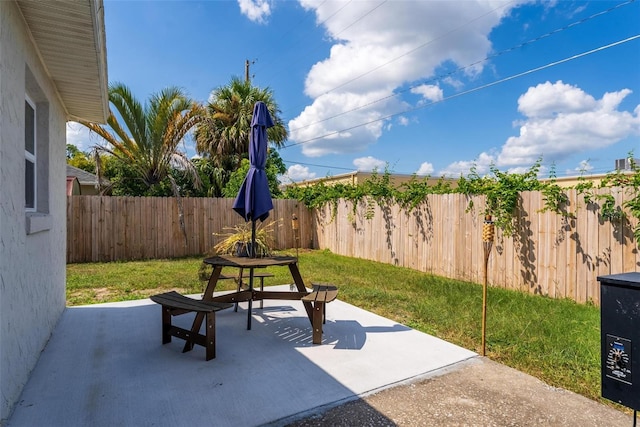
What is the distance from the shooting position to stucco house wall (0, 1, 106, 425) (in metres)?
2.23

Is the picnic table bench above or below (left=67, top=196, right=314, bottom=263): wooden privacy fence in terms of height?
below

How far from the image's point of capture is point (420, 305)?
5125 mm

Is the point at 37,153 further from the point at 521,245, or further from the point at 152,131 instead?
the point at 152,131

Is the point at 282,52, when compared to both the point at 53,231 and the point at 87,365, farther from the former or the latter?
the point at 87,365

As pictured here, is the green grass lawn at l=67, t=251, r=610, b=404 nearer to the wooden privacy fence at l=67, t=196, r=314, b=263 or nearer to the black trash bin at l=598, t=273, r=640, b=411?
the wooden privacy fence at l=67, t=196, r=314, b=263

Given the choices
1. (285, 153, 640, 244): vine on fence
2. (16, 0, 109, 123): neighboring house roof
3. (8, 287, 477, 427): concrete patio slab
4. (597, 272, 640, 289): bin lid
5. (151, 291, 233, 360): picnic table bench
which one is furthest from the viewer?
(285, 153, 640, 244): vine on fence

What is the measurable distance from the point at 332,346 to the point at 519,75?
9.02 meters

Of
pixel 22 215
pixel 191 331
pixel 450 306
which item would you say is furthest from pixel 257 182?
pixel 450 306

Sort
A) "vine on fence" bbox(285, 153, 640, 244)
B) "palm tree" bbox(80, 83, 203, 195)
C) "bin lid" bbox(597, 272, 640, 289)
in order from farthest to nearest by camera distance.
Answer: "palm tree" bbox(80, 83, 203, 195) → "vine on fence" bbox(285, 153, 640, 244) → "bin lid" bbox(597, 272, 640, 289)

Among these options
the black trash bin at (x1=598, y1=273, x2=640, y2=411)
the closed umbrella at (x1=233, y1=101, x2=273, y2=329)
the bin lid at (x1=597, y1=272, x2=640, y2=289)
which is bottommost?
the black trash bin at (x1=598, y1=273, x2=640, y2=411)

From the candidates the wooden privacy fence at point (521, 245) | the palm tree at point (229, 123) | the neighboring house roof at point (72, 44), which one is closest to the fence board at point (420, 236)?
the wooden privacy fence at point (521, 245)

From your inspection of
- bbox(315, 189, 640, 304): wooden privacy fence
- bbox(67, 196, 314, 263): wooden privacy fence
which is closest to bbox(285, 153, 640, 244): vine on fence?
bbox(315, 189, 640, 304): wooden privacy fence

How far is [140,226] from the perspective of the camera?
33.2 feet

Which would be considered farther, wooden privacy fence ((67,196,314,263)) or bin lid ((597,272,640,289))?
wooden privacy fence ((67,196,314,263))
